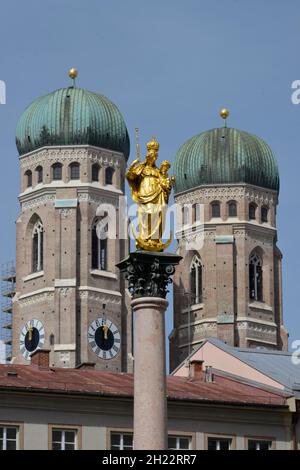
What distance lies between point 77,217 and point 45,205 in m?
2.64

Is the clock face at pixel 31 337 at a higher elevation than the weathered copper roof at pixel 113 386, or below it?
higher

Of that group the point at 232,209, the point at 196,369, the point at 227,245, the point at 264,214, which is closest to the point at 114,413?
the point at 196,369

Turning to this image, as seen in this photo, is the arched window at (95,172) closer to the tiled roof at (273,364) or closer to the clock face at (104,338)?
the clock face at (104,338)

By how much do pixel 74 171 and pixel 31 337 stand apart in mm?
11634

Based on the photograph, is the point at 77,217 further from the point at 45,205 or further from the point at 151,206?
the point at 151,206

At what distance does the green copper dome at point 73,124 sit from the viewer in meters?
125

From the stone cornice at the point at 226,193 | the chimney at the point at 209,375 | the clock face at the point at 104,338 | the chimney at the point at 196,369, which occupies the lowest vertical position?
the chimney at the point at 209,375

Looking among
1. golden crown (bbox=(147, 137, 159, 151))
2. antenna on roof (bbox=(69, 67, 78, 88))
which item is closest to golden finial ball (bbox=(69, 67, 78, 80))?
antenna on roof (bbox=(69, 67, 78, 88))

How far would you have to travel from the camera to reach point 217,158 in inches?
5236

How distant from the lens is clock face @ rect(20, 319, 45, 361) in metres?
119

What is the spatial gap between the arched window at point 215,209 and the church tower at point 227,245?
7 centimetres

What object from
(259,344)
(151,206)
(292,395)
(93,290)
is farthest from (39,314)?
(151,206)

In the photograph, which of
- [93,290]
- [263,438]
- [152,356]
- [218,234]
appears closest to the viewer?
[152,356]

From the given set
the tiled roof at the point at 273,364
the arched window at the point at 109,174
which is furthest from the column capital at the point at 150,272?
the arched window at the point at 109,174
